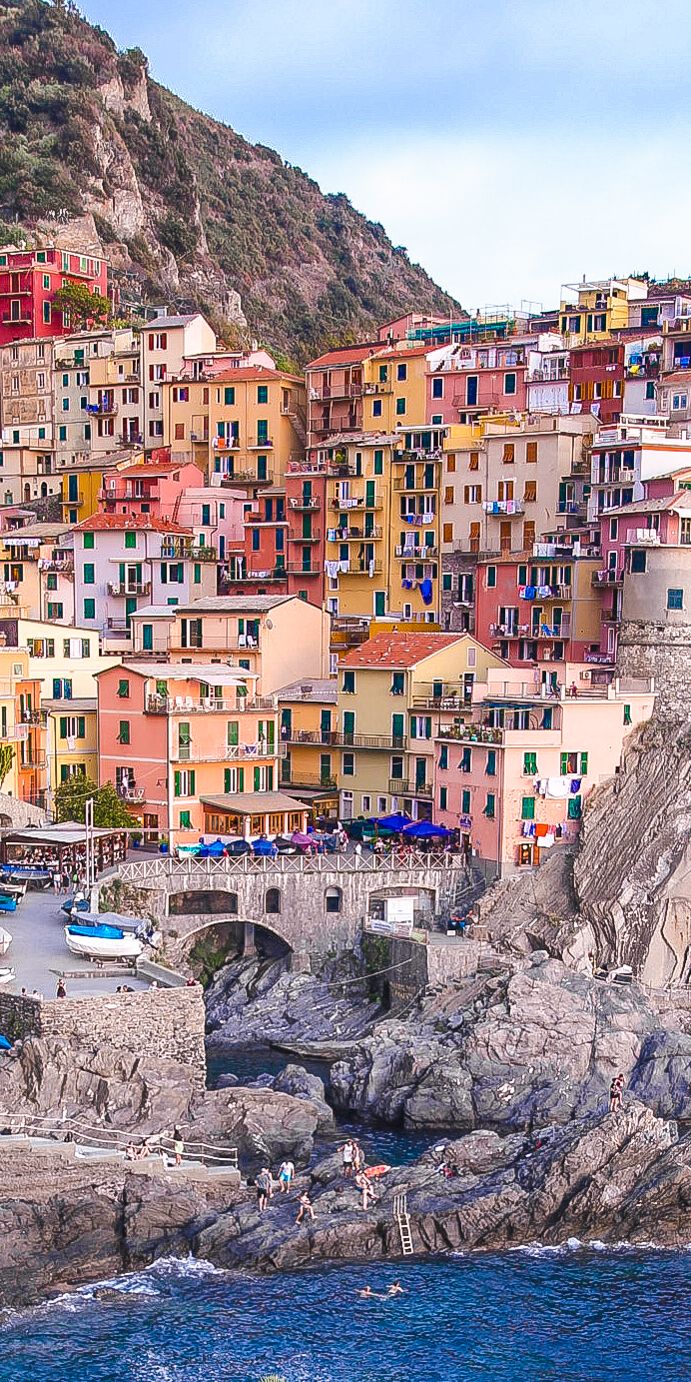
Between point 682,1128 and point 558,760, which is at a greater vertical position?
point 558,760

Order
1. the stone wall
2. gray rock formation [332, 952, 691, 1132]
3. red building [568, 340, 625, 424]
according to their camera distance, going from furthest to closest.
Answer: red building [568, 340, 625, 424] → gray rock formation [332, 952, 691, 1132] → the stone wall

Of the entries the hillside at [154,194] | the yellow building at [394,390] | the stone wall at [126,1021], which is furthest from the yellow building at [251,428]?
the stone wall at [126,1021]

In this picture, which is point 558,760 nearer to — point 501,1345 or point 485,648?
point 485,648

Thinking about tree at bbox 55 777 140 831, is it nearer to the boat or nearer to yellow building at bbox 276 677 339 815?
yellow building at bbox 276 677 339 815

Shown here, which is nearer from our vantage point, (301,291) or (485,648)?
(485,648)

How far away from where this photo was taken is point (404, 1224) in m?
42.7

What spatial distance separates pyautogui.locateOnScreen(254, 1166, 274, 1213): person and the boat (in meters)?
10.7

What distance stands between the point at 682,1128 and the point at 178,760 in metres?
25.9

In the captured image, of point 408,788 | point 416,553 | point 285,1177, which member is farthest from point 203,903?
point 416,553

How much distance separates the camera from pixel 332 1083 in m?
52.6

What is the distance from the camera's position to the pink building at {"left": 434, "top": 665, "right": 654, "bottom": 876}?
64.5 m

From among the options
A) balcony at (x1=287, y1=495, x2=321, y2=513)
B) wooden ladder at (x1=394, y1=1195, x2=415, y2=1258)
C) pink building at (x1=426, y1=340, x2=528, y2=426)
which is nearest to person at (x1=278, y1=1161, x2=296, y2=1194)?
wooden ladder at (x1=394, y1=1195, x2=415, y2=1258)

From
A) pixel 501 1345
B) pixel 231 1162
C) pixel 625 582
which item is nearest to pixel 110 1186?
pixel 231 1162

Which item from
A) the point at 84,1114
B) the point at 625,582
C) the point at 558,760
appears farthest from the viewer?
the point at 625,582
